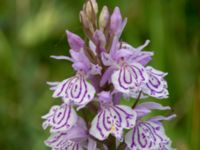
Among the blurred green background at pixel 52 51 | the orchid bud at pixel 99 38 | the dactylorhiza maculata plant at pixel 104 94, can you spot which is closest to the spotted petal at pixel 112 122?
the dactylorhiza maculata plant at pixel 104 94

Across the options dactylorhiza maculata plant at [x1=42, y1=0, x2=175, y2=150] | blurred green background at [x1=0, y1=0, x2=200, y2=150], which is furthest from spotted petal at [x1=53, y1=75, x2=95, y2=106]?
blurred green background at [x1=0, y1=0, x2=200, y2=150]

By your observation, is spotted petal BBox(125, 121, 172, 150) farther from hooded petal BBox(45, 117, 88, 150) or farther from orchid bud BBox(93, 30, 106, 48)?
orchid bud BBox(93, 30, 106, 48)

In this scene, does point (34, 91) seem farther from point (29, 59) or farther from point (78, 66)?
point (78, 66)

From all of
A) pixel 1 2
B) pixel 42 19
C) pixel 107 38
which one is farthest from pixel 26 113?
pixel 107 38

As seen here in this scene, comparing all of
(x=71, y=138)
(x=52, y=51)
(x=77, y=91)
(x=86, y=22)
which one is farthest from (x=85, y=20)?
(x=52, y=51)

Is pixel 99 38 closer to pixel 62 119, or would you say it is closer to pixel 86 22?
pixel 86 22

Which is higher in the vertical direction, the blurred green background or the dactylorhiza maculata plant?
the blurred green background
